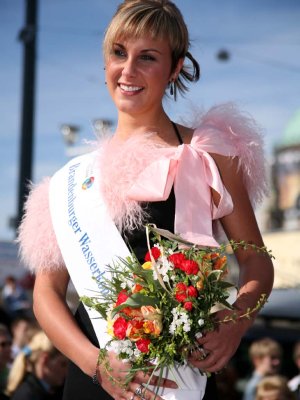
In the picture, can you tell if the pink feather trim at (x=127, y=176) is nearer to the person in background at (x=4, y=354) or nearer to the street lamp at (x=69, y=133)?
the person in background at (x=4, y=354)

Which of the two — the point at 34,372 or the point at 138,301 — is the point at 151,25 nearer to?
the point at 138,301

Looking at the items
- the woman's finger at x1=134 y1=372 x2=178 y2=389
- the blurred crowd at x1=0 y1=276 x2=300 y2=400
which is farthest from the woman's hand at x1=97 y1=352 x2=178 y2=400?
the blurred crowd at x1=0 y1=276 x2=300 y2=400

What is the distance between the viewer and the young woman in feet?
8.25

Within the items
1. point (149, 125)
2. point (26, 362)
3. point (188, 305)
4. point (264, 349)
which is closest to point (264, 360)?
point (264, 349)

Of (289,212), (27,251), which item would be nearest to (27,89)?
(27,251)

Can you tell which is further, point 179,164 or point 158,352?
point 179,164

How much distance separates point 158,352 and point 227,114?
80 centimetres

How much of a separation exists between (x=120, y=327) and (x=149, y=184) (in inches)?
17.2

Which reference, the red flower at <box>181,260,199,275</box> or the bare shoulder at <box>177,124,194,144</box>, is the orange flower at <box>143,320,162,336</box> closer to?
the red flower at <box>181,260,199,275</box>

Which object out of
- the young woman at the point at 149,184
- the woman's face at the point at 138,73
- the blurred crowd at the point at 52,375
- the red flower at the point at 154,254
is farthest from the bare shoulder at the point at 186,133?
the blurred crowd at the point at 52,375

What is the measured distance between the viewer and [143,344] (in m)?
2.25

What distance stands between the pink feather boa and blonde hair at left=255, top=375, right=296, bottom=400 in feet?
9.74

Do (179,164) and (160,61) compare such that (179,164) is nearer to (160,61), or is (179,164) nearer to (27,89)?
(160,61)

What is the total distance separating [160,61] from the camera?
A: 262cm
